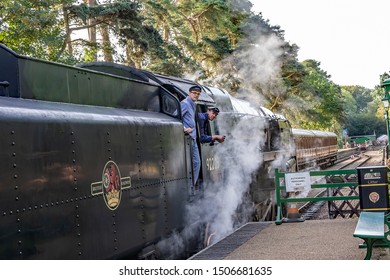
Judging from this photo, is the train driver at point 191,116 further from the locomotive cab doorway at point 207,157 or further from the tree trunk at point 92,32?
the tree trunk at point 92,32

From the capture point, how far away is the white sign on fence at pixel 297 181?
37.8ft

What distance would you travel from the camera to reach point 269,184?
1452cm

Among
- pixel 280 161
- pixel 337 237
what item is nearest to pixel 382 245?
pixel 337 237

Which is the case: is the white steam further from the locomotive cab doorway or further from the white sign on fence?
the white sign on fence

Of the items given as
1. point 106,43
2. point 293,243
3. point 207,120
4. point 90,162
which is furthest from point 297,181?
point 106,43

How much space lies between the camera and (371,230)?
682 cm

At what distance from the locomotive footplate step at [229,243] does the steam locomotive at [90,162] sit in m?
0.54

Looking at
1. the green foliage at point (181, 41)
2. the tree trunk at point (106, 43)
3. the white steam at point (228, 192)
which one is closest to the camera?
the white steam at point (228, 192)

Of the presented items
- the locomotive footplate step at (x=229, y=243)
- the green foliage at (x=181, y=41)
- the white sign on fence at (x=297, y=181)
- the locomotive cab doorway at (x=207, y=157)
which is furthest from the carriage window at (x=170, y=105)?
the green foliage at (x=181, y=41)

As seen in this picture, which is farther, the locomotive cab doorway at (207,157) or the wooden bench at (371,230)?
the locomotive cab doorway at (207,157)

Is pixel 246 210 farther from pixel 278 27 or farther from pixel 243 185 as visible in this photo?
pixel 278 27

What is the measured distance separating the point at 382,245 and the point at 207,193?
281 centimetres

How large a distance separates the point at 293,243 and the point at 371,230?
2.41 m

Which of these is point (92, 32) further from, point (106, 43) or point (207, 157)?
point (207, 157)
